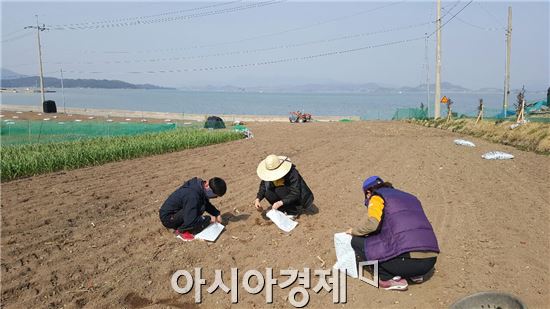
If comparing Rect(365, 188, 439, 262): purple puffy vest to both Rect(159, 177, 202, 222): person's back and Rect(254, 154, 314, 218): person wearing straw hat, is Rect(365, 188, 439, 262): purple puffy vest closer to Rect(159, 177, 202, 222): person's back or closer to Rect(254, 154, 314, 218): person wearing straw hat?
Rect(254, 154, 314, 218): person wearing straw hat

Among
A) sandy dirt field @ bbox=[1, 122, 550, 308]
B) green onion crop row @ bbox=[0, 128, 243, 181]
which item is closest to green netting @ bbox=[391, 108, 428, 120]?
green onion crop row @ bbox=[0, 128, 243, 181]

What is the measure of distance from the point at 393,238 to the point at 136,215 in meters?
3.78

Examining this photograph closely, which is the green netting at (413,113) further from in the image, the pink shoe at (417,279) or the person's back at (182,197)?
the pink shoe at (417,279)

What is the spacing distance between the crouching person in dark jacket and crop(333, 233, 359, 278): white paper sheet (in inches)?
54.2

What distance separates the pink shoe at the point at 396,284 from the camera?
4270 millimetres

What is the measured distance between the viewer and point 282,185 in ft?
19.8

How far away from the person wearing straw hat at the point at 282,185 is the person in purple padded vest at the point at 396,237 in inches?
67.4

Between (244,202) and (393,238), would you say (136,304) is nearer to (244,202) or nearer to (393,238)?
(393,238)

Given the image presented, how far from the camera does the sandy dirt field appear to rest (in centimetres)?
431

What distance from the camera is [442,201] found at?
7078 mm

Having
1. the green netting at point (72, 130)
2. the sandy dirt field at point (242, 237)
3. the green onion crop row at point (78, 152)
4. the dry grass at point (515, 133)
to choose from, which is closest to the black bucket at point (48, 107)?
the green netting at point (72, 130)

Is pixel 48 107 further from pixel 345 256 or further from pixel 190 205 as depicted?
pixel 345 256

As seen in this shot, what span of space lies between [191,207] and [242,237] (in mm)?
723

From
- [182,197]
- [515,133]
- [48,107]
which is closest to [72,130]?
[182,197]
